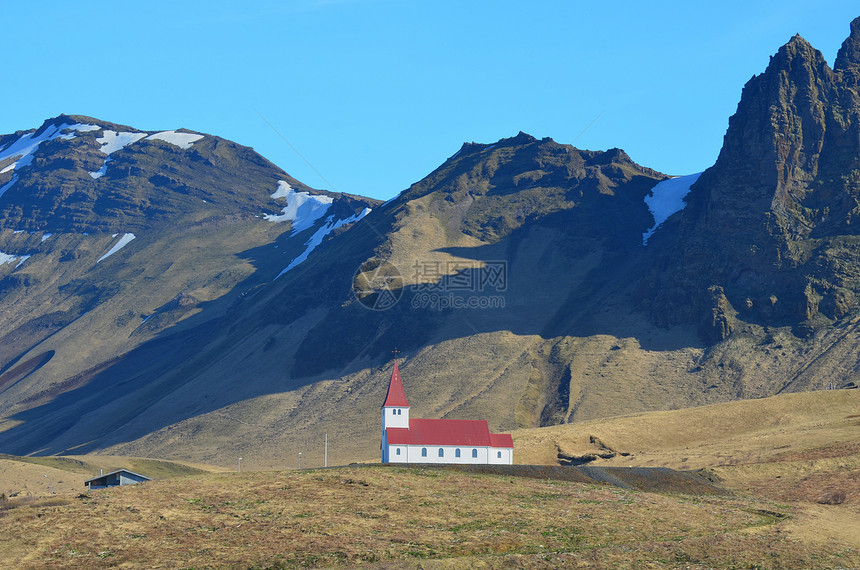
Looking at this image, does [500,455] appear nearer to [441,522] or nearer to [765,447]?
[765,447]

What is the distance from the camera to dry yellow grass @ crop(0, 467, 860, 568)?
130 feet

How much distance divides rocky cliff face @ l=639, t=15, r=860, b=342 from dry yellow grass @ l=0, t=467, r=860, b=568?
8980 cm

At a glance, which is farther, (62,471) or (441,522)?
(62,471)

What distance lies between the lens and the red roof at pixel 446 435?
78.9 m

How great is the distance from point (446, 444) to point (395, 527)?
34.3 m

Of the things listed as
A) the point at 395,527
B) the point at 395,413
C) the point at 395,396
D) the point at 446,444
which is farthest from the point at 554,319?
the point at 395,527

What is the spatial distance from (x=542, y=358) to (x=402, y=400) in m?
61.9

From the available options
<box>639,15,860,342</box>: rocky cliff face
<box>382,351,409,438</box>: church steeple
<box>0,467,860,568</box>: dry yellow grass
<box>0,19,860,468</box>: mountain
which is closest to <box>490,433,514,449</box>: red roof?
<box>382,351,409,438</box>: church steeple

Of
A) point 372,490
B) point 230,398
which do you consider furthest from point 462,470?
point 230,398

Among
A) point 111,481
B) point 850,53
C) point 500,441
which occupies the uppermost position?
point 850,53

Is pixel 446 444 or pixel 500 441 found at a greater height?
pixel 500 441

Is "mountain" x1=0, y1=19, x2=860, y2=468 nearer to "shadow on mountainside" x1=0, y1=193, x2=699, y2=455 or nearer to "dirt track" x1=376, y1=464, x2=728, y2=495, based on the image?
"shadow on mountainside" x1=0, y1=193, x2=699, y2=455

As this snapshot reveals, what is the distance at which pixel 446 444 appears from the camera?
7894 centimetres

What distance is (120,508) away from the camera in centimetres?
4772
